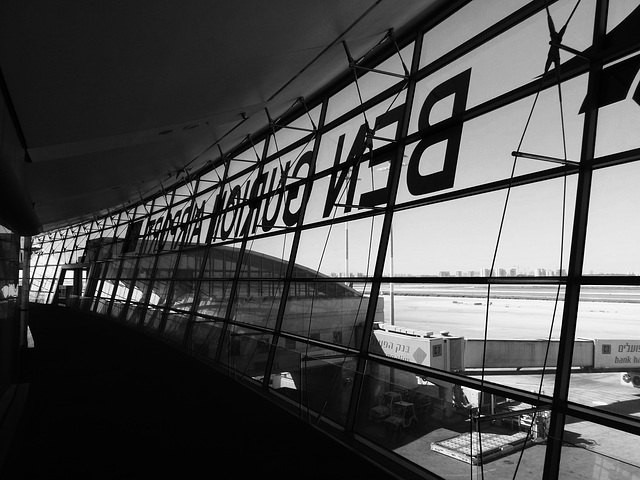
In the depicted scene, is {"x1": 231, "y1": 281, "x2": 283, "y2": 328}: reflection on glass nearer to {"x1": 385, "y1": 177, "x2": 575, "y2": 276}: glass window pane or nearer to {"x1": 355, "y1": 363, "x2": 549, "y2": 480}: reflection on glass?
{"x1": 385, "y1": 177, "x2": 575, "y2": 276}: glass window pane

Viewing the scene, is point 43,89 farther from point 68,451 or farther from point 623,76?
point 623,76

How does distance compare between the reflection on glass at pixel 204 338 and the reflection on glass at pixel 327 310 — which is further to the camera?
the reflection on glass at pixel 204 338

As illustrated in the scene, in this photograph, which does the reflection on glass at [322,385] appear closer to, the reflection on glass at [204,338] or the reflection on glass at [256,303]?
the reflection on glass at [204,338]

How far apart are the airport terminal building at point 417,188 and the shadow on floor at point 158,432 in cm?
46

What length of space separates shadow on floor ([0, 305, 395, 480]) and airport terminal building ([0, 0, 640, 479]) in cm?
46

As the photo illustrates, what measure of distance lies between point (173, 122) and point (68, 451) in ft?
15.9

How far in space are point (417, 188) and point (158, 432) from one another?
4753mm

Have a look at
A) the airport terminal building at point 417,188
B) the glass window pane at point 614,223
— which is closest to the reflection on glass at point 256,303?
the airport terminal building at point 417,188

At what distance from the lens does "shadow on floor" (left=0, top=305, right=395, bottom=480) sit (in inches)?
198

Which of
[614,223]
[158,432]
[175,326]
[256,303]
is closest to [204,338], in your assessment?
[256,303]

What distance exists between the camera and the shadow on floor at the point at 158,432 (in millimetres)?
5027

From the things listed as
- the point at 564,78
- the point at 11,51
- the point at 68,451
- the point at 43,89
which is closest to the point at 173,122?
the point at 43,89

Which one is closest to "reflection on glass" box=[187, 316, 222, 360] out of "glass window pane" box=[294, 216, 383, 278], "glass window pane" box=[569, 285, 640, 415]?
"glass window pane" box=[294, 216, 383, 278]

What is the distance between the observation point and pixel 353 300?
10.7 m
